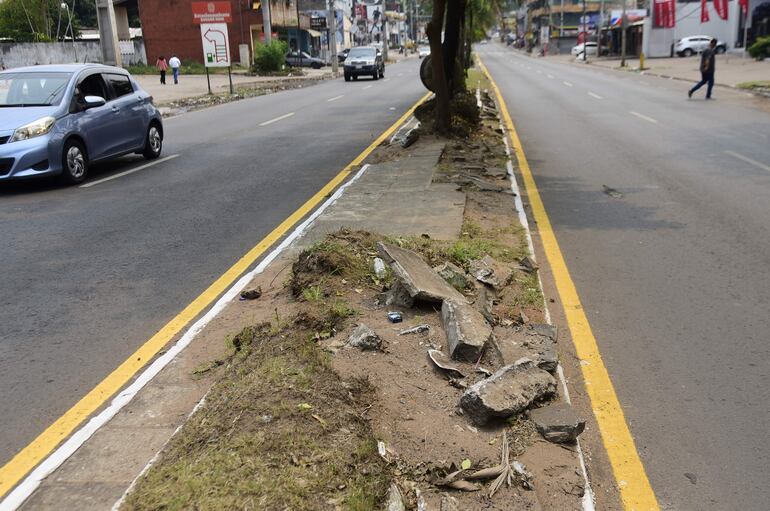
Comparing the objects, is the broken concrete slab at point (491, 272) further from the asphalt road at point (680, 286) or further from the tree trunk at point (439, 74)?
the tree trunk at point (439, 74)

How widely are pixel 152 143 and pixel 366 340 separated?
34.5ft

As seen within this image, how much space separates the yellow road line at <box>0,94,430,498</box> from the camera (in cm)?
368

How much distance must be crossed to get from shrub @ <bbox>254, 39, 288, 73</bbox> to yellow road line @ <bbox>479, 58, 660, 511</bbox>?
152ft

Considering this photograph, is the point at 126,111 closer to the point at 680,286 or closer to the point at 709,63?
the point at 680,286

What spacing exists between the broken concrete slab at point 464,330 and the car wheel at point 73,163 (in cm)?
807

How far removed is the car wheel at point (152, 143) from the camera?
13675 millimetres

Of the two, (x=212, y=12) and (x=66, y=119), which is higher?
(x=212, y=12)

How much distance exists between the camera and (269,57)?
50.9 metres

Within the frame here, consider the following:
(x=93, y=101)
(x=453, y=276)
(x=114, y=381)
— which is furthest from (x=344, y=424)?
(x=93, y=101)

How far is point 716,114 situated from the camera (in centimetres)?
2033

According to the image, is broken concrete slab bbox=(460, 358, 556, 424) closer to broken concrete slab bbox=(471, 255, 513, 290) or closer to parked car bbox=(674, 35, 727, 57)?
broken concrete slab bbox=(471, 255, 513, 290)

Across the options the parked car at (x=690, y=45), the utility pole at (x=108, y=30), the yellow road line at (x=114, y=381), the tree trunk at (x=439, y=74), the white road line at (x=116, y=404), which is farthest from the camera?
the parked car at (x=690, y=45)

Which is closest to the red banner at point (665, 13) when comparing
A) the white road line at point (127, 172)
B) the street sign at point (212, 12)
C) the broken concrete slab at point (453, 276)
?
the street sign at point (212, 12)

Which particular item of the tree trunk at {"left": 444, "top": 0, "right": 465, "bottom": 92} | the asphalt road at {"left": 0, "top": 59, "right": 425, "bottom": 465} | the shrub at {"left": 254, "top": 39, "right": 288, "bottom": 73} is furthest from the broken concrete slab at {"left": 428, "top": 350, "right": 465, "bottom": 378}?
the shrub at {"left": 254, "top": 39, "right": 288, "bottom": 73}
